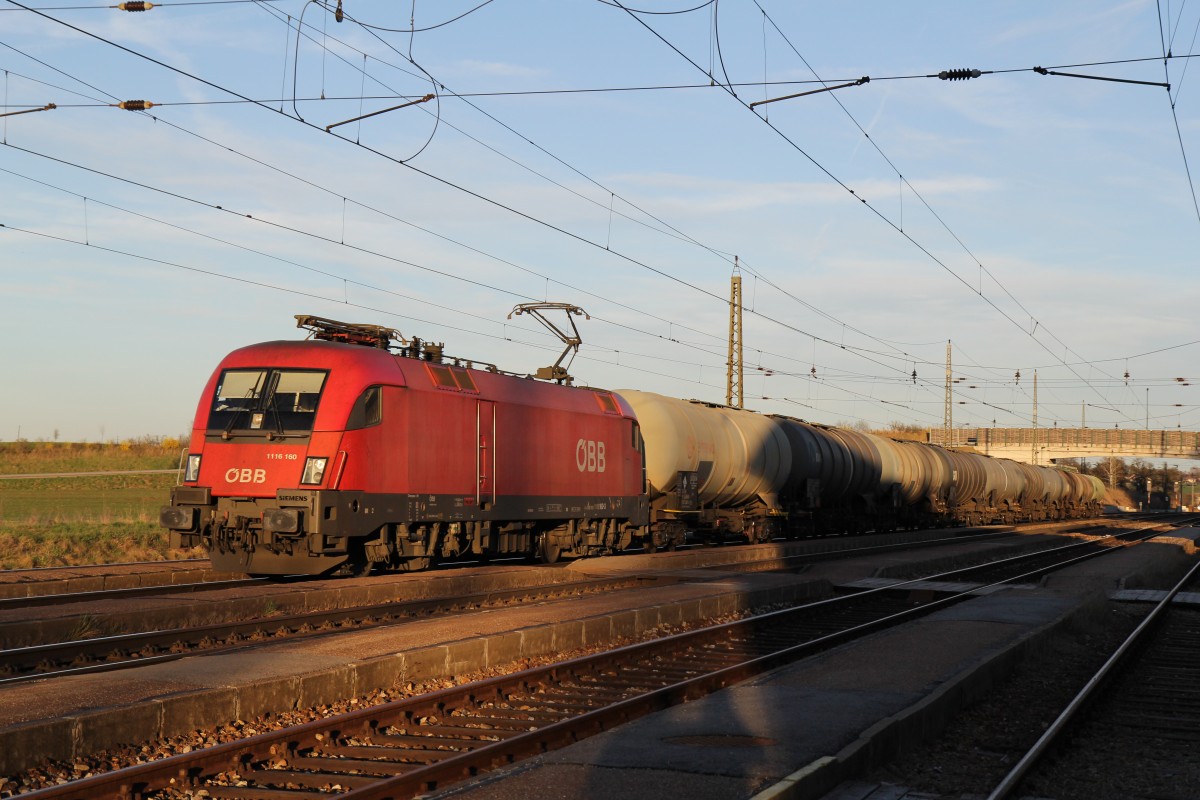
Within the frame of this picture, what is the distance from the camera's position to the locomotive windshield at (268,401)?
18078mm

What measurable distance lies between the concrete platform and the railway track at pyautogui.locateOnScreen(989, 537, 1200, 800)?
0.92 metres

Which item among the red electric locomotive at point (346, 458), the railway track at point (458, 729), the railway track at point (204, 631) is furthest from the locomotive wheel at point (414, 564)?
the railway track at point (458, 729)

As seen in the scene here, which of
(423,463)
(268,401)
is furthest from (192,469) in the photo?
(423,463)

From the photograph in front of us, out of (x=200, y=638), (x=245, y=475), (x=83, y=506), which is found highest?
(x=245, y=475)

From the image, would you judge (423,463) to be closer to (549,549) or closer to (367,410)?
(367,410)

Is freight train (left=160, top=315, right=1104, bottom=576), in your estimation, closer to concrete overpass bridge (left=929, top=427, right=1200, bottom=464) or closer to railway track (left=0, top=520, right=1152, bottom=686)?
railway track (left=0, top=520, right=1152, bottom=686)

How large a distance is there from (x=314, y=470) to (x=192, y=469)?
2367mm

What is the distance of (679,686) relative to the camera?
432 inches

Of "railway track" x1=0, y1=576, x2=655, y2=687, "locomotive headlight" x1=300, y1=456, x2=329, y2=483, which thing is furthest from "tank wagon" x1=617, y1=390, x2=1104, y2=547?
"locomotive headlight" x1=300, y1=456, x2=329, y2=483

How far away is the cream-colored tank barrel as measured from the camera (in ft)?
92.8

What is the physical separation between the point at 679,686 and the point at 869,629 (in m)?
6.17

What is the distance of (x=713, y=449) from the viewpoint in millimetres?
29828

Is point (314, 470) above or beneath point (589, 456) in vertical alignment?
beneath

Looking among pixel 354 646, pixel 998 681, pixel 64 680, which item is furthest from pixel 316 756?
pixel 998 681
